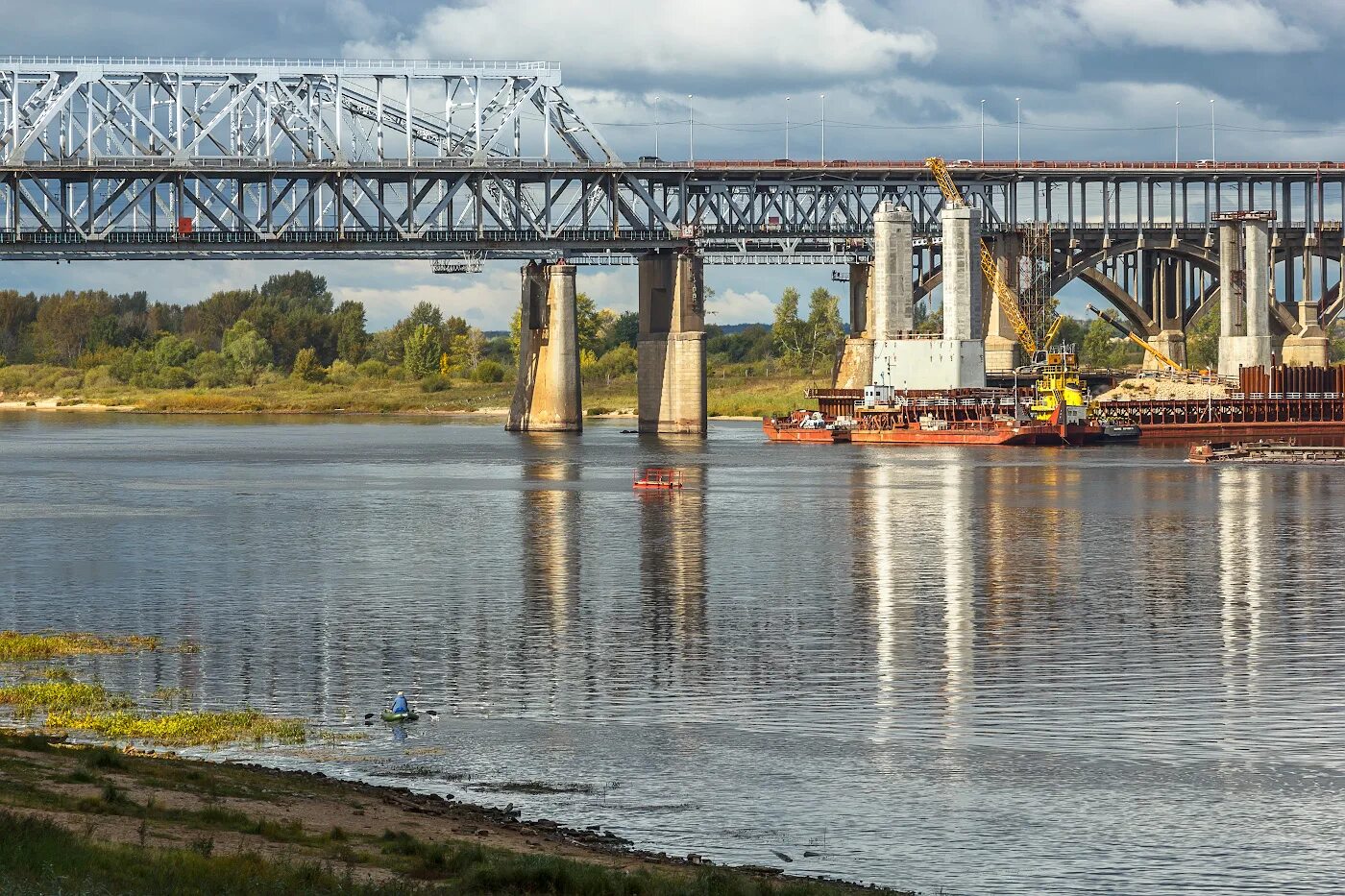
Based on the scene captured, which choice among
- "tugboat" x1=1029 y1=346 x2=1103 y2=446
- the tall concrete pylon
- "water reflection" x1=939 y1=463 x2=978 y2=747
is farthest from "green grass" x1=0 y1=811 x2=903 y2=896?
the tall concrete pylon

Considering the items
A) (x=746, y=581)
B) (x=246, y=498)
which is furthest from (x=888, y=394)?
(x=746, y=581)

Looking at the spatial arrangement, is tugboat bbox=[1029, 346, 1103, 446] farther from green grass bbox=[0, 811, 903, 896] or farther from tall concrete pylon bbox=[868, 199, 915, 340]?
green grass bbox=[0, 811, 903, 896]

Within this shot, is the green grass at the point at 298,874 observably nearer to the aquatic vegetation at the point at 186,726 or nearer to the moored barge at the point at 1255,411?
the aquatic vegetation at the point at 186,726

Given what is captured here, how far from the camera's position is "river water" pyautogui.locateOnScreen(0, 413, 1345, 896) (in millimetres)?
32094

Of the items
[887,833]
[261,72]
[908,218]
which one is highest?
[261,72]

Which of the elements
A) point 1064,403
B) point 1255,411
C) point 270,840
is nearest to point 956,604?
point 270,840

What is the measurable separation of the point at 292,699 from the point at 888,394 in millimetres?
149791

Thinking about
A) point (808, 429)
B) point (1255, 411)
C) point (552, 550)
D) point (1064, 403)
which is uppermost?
point (1064, 403)

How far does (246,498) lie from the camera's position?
10744 centimetres

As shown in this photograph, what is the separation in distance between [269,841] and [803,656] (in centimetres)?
2425

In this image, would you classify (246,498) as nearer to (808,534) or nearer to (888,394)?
(808,534)

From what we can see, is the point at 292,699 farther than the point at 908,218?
No

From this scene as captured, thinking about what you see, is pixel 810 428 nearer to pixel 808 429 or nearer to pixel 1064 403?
pixel 808 429

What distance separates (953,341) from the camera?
186 m
